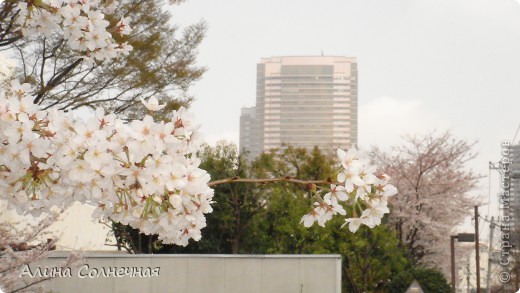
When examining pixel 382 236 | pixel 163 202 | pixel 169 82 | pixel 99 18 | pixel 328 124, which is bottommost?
pixel 382 236

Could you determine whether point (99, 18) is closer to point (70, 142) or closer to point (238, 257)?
point (70, 142)

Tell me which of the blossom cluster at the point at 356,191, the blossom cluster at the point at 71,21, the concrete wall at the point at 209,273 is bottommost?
the concrete wall at the point at 209,273

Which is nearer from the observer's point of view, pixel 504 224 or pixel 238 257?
pixel 238 257

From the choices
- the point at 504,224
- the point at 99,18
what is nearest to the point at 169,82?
the point at 504,224

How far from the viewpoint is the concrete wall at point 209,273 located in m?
9.78

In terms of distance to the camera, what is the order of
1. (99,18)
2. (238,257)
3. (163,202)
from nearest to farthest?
1. (163,202)
2. (99,18)
3. (238,257)

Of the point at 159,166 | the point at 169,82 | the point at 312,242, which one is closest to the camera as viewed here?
the point at 159,166

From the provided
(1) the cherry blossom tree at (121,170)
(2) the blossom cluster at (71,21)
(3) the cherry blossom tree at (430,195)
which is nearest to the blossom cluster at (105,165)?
(1) the cherry blossom tree at (121,170)

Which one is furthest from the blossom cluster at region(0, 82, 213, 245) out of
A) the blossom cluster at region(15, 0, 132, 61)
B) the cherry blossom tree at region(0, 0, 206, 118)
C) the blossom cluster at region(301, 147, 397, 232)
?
the cherry blossom tree at region(0, 0, 206, 118)

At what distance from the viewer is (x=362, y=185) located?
5.10 feet

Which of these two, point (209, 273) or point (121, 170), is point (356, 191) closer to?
point (121, 170)

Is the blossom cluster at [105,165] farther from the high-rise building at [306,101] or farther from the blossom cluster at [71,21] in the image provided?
the high-rise building at [306,101]

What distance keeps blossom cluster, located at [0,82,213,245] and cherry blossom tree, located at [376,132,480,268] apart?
1555 centimetres

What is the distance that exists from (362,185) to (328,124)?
117526 mm
